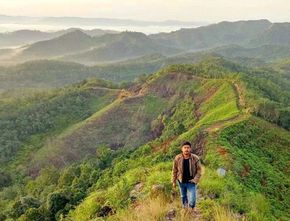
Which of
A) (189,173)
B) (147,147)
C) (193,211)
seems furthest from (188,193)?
(147,147)

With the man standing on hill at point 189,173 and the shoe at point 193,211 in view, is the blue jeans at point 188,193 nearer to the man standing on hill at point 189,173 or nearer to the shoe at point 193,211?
the man standing on hill at point 189,173

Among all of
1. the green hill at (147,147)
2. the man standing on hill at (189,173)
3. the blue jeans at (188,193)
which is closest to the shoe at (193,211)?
the man standing on hill at (189,173)

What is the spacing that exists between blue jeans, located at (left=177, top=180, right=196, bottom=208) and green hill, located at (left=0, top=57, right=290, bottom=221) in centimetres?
51

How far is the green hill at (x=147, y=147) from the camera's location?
25.3m

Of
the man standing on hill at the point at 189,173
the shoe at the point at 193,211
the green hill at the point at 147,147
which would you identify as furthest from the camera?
the green hill at the point at 147,147

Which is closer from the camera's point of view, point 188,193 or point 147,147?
point 188,193

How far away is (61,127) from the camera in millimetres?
126188

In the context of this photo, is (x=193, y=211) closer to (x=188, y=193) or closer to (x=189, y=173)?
(x=188, y=193)

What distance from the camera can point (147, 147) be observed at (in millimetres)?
56312

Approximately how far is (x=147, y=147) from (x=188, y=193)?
37169mm

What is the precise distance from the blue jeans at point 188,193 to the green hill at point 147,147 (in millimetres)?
509

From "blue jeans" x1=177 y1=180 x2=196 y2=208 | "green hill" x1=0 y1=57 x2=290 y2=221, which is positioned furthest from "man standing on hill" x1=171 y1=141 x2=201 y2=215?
"green hill" x1=0 y1=57 x2=290 y2=221

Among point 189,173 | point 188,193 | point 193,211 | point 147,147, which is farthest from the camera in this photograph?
point 147,147

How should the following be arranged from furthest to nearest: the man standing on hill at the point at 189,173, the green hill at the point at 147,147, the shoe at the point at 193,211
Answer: the green hill at the point at 147,147 → the shoe at the point at 193,211 → the man standing on hill at the point at 189,173
